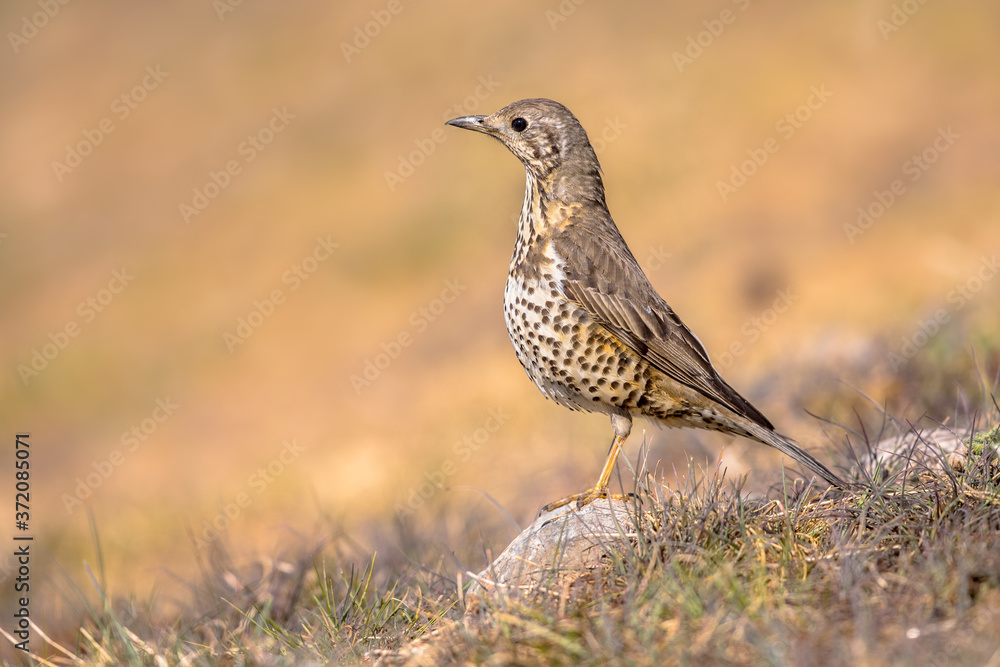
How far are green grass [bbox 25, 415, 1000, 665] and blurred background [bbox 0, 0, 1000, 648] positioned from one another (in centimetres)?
164

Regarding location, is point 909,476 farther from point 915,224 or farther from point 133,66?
point 133,66

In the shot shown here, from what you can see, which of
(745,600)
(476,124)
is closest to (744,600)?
(745,600)

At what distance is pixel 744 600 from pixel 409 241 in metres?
21.1

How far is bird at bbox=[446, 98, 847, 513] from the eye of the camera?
4879 mm

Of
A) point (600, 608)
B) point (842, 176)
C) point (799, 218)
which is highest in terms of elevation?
point (842, 176)

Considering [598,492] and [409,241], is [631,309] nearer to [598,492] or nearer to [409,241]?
[598,492]

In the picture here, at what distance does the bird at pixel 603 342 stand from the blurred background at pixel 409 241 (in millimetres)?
750

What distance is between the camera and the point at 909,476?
4250 millimetres

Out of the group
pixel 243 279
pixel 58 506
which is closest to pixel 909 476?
pixel 58 506

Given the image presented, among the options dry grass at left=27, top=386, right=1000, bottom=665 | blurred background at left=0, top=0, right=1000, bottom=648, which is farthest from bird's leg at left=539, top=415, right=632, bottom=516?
blurred background at left=0, top=0, right=1000, bottom=648

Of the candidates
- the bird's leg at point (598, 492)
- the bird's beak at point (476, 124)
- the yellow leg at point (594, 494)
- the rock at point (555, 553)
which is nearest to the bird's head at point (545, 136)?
the bird's beak at point (476, 124)

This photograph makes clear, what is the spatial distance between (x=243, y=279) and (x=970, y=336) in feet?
69.1

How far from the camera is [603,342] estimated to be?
496 centimetres

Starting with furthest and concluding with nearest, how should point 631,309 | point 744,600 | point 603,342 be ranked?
1. point 631,309
2. point 603,342
3. point 744,600
